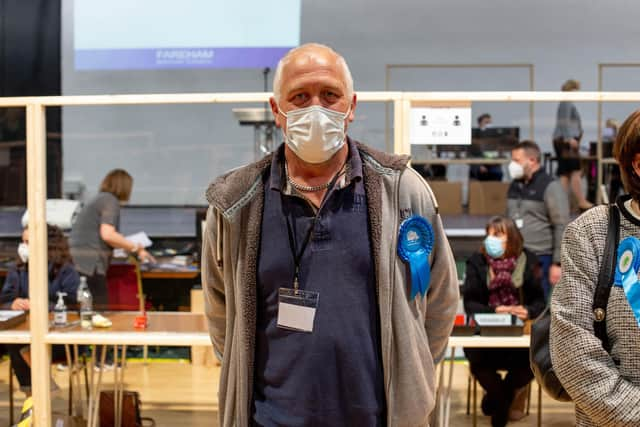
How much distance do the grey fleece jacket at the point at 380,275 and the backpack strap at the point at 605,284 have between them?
0.36m

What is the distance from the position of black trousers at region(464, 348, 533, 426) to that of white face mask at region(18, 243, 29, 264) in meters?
2.47

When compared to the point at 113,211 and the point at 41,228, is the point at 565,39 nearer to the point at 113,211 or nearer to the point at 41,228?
the point at 113,211

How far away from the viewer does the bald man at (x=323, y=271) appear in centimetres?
148

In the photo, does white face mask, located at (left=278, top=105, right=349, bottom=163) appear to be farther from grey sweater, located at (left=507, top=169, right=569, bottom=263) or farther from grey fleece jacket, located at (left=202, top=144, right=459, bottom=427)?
grey sweater, located at (left=507, top=169, right=569, bottom=263)

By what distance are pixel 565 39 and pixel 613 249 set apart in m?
5.05

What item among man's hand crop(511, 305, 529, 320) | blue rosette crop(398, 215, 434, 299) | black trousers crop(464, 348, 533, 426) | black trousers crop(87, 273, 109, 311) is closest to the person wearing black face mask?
man's hand crop(511, 305, 529, 320)

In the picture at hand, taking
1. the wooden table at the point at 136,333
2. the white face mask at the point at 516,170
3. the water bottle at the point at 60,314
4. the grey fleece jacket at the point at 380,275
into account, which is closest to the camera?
the grey fleece jacket at the point at 380,275

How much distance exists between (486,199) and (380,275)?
2.30 meters

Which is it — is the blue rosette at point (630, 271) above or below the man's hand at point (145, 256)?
above

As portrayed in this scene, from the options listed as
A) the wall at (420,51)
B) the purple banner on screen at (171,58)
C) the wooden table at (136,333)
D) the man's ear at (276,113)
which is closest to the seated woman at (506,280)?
the wooden table at (136,333)

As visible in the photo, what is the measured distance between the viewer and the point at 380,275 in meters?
1.49

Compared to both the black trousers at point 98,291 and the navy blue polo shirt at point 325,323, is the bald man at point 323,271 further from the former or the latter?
the black trousers at point 98,291

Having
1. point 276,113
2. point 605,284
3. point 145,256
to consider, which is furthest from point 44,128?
point 605,284

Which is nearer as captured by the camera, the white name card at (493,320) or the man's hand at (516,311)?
the white name card at (493,320)
